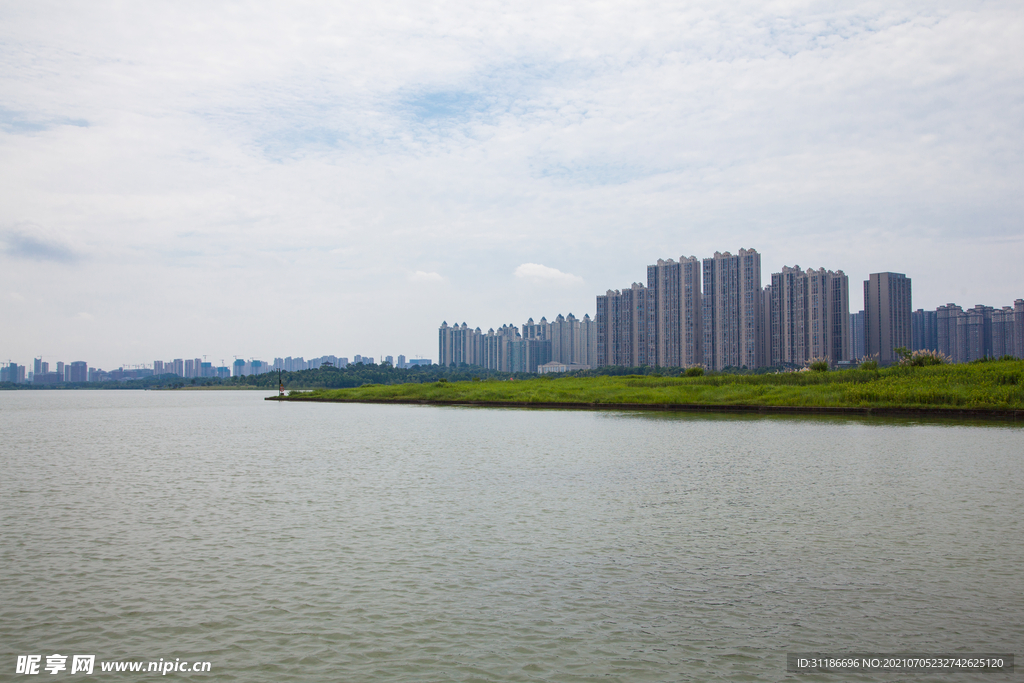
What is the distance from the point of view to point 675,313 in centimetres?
10531

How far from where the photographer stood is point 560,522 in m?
10.8

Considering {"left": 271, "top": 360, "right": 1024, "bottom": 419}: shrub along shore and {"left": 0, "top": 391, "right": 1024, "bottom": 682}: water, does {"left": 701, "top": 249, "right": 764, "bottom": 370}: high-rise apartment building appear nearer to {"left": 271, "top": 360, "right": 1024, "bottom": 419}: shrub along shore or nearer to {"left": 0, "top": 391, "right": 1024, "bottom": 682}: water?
{"left": 271, "top": 360, "right": 1024, "bottom": 419}: shrub along shore

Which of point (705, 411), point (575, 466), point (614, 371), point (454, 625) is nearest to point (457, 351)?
point (614, 371)

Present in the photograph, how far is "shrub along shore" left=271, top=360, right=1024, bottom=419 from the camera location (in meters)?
32.6

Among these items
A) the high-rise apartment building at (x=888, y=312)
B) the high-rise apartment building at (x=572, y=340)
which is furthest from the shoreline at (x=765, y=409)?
the high-rise apartment building at (x=572, y=340)

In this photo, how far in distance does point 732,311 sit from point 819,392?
6346 cm

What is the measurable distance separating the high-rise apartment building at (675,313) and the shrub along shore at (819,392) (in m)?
50.6

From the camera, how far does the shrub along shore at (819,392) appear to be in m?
32.6

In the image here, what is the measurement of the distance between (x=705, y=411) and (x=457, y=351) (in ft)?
460

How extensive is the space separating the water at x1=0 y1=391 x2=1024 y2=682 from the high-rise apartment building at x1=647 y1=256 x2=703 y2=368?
87324 mm

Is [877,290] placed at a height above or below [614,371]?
above

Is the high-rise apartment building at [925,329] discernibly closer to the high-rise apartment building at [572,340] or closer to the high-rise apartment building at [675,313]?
the high-rise apartment building at [675,313]

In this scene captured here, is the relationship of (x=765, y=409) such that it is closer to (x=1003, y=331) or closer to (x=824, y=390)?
(x=824, y=390)

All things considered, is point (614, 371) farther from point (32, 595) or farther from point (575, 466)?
point (32, 595)
